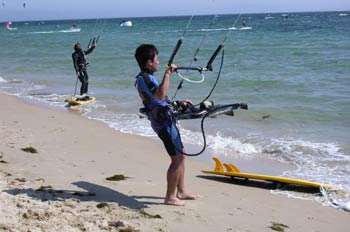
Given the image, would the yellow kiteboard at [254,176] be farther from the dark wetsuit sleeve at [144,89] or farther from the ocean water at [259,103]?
the dark wetsuit sleeve at [144,89]

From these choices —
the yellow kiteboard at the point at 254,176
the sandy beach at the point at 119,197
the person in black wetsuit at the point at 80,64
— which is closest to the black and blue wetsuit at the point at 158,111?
the sandy beach at the point at 119,197

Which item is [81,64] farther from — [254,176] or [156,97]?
[156,97]

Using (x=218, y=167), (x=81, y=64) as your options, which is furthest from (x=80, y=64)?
(x=218, y=167)

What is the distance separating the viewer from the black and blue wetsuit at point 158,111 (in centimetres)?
465

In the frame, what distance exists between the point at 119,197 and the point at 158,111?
1.04 meters

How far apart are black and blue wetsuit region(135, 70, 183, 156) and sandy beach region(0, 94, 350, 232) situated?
0.64 meters

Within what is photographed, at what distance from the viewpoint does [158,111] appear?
468 centimetres

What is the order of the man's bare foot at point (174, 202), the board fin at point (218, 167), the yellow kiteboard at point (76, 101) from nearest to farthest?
the man's bare foot at point (174, 202) → the board fin at point (218, 167) → the yellow kiteboard at point (76, 101)

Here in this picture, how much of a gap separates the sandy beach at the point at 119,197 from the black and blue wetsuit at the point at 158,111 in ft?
2.12

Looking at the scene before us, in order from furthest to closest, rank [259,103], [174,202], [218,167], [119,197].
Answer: [259,103]
[218,167]
[119,197]
[174,202]

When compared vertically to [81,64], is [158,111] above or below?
above

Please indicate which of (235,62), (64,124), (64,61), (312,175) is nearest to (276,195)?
(312,175)

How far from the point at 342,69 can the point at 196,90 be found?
6.21 meters

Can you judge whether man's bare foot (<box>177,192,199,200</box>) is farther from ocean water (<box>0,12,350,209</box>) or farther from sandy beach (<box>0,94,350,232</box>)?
ocean water (<box>0,12,350,209</box>)
